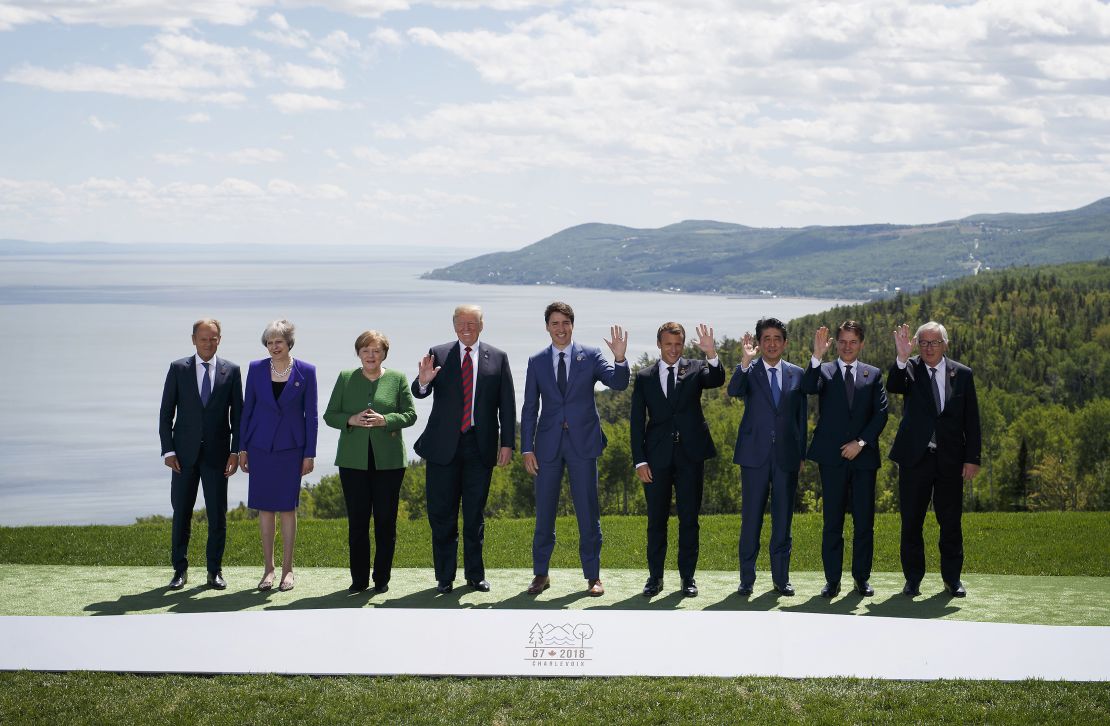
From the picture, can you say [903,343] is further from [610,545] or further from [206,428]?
[610,545]

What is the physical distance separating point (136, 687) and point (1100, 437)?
77091mm

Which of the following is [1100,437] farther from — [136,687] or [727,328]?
[727,328]

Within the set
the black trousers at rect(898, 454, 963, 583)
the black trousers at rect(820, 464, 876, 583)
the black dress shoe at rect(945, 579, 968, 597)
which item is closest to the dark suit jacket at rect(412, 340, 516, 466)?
the black trousers at rect(820, 464, 876, 583)

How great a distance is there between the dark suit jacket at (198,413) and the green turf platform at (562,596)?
1.16m

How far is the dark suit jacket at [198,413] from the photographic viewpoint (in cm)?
903

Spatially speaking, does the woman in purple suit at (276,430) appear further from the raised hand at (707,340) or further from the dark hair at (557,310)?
the raised hand at (707,340)

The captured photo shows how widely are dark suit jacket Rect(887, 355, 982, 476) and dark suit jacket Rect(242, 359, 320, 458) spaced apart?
4.68m

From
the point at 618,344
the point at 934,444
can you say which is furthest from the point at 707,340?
the point at 934,444

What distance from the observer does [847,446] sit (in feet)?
28.3

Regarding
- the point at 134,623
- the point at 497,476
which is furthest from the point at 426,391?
the point at 497,476

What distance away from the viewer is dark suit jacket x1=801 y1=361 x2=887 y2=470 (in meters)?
8.67

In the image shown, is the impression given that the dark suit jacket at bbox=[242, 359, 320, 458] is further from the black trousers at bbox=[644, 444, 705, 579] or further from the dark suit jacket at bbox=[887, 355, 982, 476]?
the dark suit jacket at bbox=[887, 355, 982, 476]

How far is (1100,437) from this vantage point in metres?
73.1

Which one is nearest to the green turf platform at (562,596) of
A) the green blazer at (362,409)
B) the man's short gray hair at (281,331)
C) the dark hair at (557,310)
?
the green blazer at (362,409)
